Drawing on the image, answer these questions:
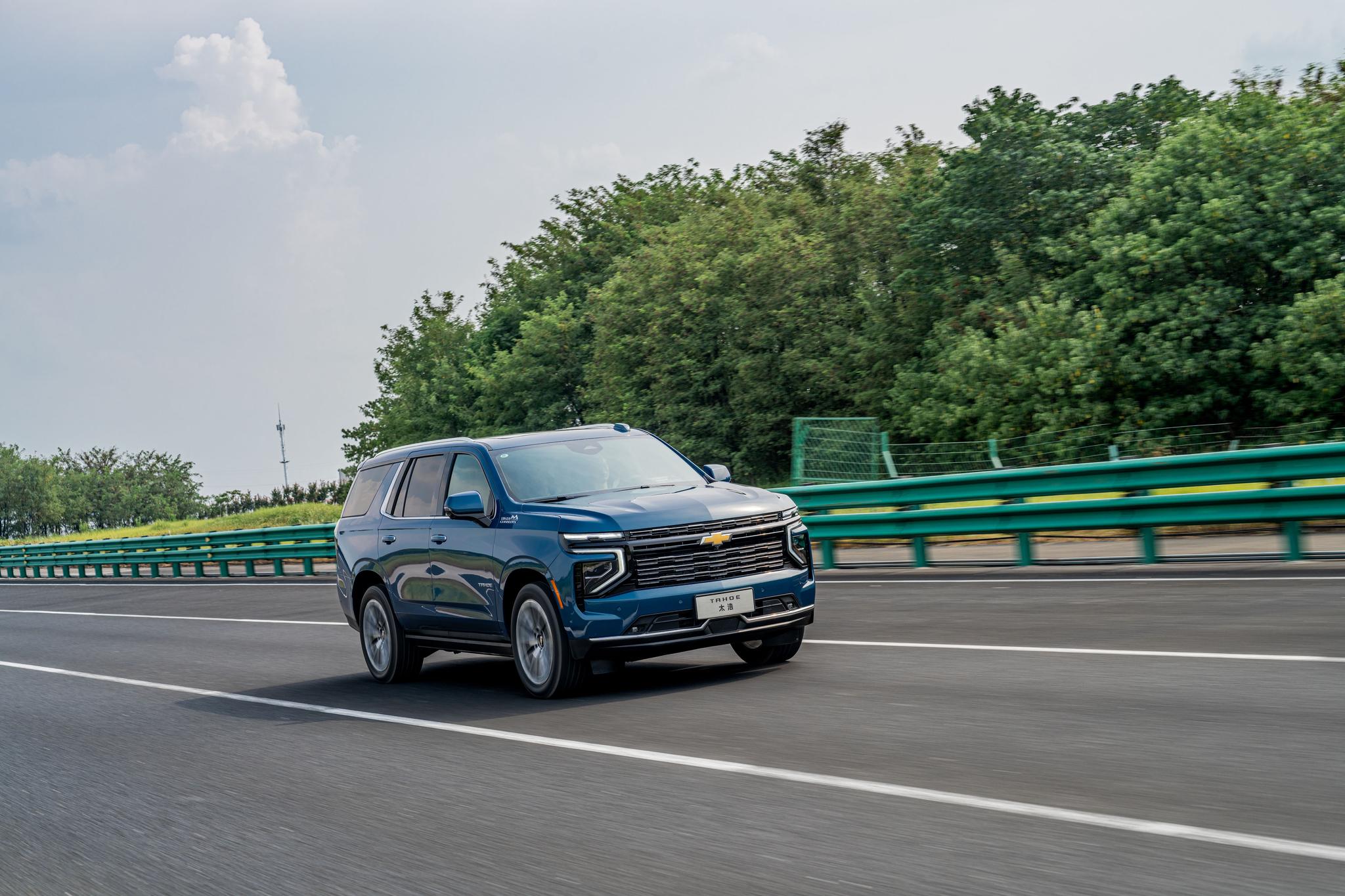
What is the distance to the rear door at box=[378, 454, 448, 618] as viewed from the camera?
10.8 m

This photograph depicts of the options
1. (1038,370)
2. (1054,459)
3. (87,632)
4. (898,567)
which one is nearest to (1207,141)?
(1038,370)

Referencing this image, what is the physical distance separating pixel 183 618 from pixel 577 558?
15079 millimetres

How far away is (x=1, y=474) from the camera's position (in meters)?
185

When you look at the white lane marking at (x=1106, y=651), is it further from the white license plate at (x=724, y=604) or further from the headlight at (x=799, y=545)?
the white license plate at (x=724, y=604)

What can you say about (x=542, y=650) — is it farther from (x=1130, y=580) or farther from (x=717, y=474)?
(x=1130, y=580)

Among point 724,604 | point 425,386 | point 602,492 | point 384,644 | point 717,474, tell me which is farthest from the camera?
point 425,386

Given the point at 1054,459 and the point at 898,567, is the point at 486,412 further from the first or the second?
the point at 898,567

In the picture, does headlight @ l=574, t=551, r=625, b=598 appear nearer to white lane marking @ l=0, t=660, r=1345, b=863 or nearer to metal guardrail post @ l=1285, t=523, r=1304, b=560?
white lane marking @ l=0, t=660, r=1345, b=863

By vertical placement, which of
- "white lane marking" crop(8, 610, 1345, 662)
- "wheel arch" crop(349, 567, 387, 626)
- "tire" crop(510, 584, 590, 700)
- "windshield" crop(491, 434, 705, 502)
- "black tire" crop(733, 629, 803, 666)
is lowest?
"white lane marking" crop(8, 610, 1345, 662)

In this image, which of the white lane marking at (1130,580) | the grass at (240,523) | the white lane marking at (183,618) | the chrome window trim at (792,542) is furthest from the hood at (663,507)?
the grass at (240,523)

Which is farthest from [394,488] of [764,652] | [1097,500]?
[1097,500]

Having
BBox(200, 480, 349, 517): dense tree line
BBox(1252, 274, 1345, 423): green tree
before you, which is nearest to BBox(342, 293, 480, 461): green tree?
BBox(200, 480, 349, 517): dense tree line

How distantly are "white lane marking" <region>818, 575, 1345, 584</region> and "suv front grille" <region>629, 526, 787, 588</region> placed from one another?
5.17 m

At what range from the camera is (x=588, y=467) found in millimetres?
10297
